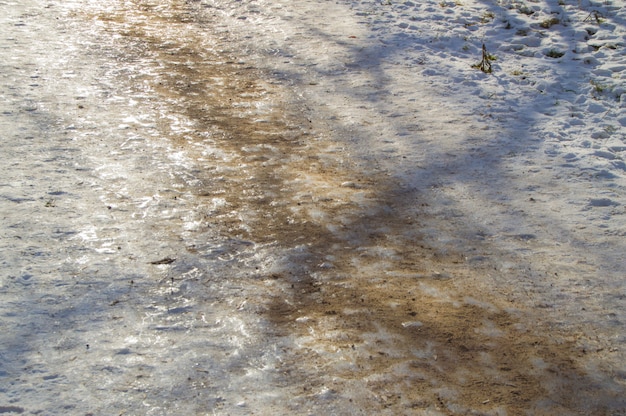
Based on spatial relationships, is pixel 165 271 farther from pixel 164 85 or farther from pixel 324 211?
pixel 164 85

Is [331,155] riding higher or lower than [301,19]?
lower

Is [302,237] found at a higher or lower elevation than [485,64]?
lower

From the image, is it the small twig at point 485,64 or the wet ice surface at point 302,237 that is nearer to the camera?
the wet ice surface at point 302,237

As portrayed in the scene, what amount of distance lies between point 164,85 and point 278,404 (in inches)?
231

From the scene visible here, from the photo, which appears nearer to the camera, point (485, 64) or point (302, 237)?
point (302, 237)

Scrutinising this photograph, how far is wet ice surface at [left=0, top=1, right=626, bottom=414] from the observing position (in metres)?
4.05

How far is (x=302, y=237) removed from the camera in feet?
18.3

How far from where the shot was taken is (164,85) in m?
8.59

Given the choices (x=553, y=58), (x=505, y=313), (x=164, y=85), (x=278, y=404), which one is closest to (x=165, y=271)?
(x=278, y=404)

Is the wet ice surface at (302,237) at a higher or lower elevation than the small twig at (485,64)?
lower

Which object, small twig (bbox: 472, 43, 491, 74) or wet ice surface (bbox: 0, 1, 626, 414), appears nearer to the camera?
wet ice surface (bbox: 0, 1, 626, 414)

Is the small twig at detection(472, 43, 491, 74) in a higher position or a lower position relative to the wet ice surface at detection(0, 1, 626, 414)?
higher

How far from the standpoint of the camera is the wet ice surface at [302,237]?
4055 millimetres

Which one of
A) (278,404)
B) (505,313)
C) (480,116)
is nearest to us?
(278,404)
